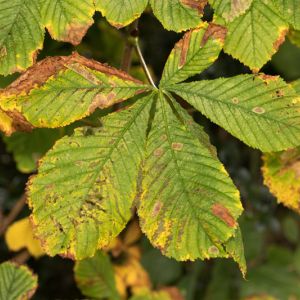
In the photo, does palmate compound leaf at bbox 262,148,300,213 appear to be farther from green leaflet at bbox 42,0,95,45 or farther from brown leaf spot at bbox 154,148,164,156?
green leaflet at bbox 42,0,95,45

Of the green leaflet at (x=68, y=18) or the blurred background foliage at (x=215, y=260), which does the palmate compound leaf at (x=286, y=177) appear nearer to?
the green leaflet at (x=68, y=18)

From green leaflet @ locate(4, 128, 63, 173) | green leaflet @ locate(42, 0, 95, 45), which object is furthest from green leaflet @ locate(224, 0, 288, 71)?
green leaflet @ locate(4, 128, 63, 173)

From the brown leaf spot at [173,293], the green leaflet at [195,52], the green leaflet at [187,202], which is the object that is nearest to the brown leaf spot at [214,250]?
the green leaflet at [187,202]

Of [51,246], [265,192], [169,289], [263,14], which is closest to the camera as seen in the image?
[51,246]

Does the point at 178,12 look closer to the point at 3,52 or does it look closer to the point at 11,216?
the point at 3,52

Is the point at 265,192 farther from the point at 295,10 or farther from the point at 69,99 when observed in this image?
the point at 69,99

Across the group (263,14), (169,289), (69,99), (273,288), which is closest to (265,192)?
(273,288)

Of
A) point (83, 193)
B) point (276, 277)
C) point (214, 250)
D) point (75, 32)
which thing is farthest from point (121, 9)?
point (276, 277)
